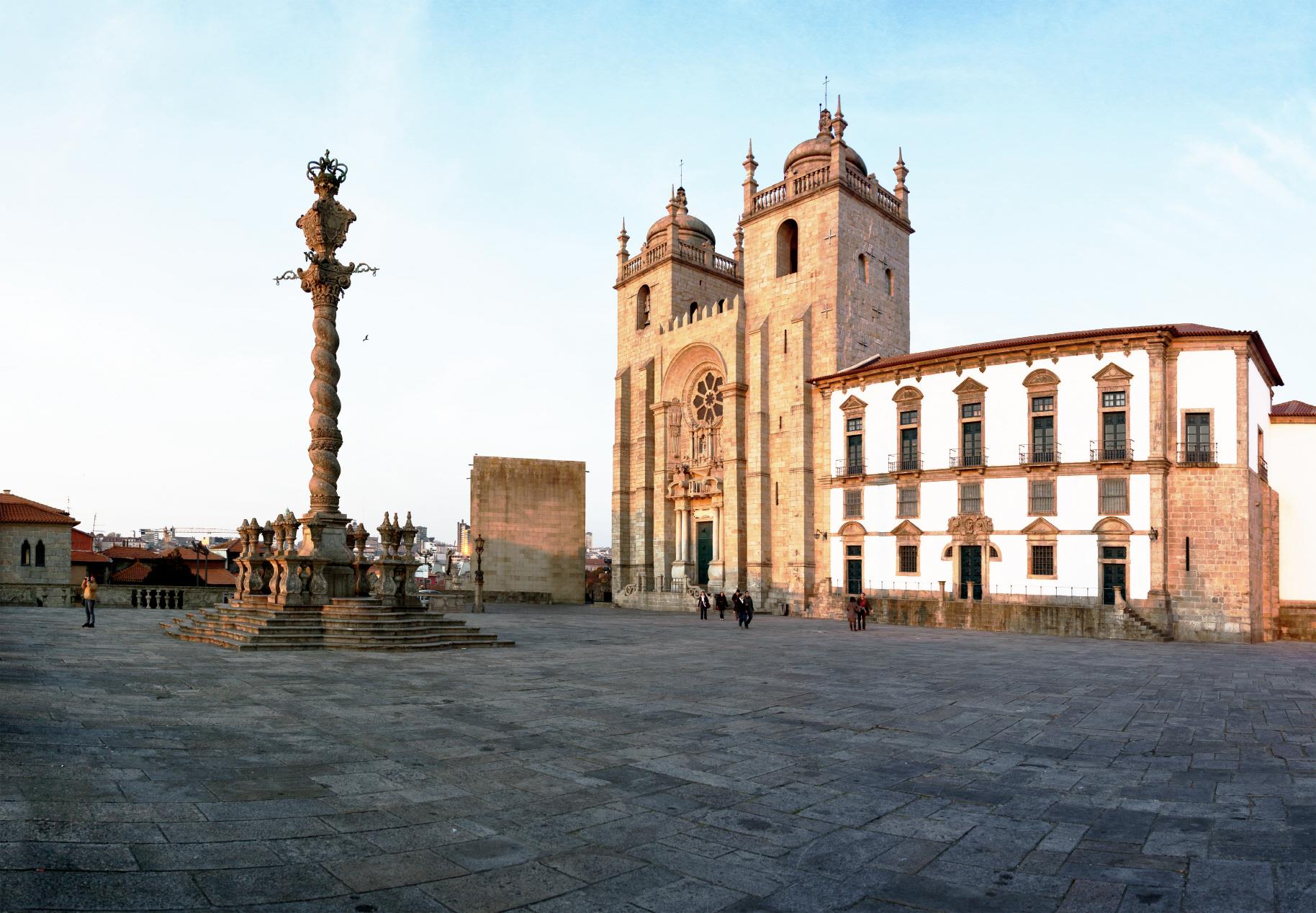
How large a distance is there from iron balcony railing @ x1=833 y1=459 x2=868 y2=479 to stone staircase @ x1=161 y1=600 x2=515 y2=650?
21.9 m

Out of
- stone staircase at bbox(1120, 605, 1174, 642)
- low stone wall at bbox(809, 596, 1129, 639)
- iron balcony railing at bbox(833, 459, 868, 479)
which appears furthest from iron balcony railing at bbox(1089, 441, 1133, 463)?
iron balcony railing at bbox(833, 459, 868, 479)

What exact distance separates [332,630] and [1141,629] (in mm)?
25834

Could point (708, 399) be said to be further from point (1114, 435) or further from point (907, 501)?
point (1114, 435)

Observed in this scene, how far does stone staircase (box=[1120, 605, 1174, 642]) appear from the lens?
29312 millimetres

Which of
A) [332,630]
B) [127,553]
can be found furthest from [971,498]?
[127,553]

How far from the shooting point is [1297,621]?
108 feet

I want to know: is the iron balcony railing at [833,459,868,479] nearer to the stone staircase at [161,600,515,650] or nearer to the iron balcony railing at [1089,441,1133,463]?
the iron balcony railing at [1089,441,1133,463]

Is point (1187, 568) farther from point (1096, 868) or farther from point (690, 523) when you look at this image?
point (1096, 868)

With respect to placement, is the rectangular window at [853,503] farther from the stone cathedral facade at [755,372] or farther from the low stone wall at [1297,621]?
the low stone wall at [1297,621]

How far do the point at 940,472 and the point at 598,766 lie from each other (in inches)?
1198

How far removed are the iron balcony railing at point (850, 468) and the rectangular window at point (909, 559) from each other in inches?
148

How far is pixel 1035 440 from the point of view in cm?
3397

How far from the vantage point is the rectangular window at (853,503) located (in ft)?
128

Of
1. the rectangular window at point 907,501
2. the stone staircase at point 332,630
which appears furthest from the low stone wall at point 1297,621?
the stone staircase at point 332,630
